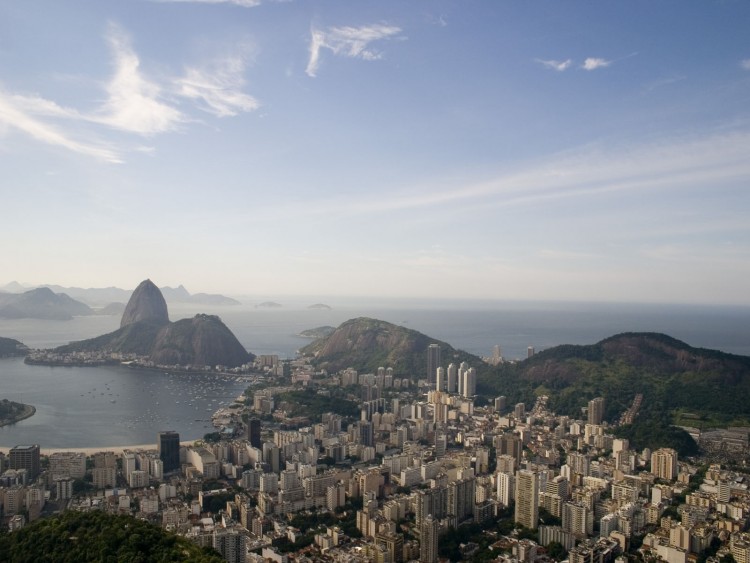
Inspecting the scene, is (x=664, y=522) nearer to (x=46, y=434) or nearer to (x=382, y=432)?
(x=382, y=432)

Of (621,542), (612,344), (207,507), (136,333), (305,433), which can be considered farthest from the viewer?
(136,333)

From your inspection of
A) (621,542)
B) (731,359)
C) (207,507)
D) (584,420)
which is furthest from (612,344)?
(207,507)

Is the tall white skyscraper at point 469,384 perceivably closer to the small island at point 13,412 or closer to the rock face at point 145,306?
the small island at point 13,412

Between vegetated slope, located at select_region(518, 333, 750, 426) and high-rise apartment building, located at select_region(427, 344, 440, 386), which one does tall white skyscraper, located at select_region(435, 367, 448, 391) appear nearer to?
high-rise apartment building, located at select_region(427, 344, 440, 386)

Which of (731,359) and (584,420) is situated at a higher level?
(731,359)

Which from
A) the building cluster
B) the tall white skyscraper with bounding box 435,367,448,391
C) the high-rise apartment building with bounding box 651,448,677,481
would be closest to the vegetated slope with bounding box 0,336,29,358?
the building cluster

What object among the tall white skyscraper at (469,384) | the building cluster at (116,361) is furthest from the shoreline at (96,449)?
the building cluster at (116,361)

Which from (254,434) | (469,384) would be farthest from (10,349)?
(469,384)
